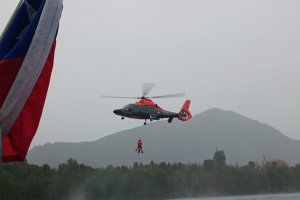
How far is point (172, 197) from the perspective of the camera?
18462cm

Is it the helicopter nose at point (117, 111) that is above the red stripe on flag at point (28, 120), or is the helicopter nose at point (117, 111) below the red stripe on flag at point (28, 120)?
above

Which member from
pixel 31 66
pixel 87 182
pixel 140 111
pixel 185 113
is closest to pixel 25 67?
pixel 31 66

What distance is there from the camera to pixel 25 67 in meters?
6.73

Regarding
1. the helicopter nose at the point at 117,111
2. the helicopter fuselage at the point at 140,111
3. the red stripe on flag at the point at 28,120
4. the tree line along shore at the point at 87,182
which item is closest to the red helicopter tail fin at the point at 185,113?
the helicopter fuselage at the point at 140,111

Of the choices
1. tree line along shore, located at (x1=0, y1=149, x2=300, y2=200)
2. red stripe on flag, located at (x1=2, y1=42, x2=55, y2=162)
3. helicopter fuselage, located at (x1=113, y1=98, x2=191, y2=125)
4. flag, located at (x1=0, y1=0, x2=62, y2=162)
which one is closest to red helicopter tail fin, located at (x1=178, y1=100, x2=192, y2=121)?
helicopter fuselage, located at (x1=113, y1=98, x2=191, y2=125)

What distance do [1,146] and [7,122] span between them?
0.47 meters

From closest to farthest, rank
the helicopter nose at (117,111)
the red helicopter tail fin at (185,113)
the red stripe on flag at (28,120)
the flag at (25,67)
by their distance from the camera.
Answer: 1. the flag at (25,67)
2. the red stripe on flag at (28,120)
3. the helicopter nose at (117,111)
4. the red helicopter tail fin at (185,113)

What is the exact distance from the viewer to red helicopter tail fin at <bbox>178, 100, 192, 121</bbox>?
68000 millimetres

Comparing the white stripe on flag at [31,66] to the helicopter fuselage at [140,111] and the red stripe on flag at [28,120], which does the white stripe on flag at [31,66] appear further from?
the helicopter fuselage at [140,111]

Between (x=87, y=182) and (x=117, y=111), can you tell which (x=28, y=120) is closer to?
(x=117, y=111)

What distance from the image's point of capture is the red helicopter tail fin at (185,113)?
223ft

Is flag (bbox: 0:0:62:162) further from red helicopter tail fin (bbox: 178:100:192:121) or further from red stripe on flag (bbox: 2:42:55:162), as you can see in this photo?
red helicopter tail fin (bbox: 178:100:192:121)

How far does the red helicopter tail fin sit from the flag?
A: 6087cm

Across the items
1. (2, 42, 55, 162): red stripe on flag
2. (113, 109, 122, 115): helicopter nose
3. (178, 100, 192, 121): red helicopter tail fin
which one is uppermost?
(178, 100, 192, 121): red helicopter tail fin
